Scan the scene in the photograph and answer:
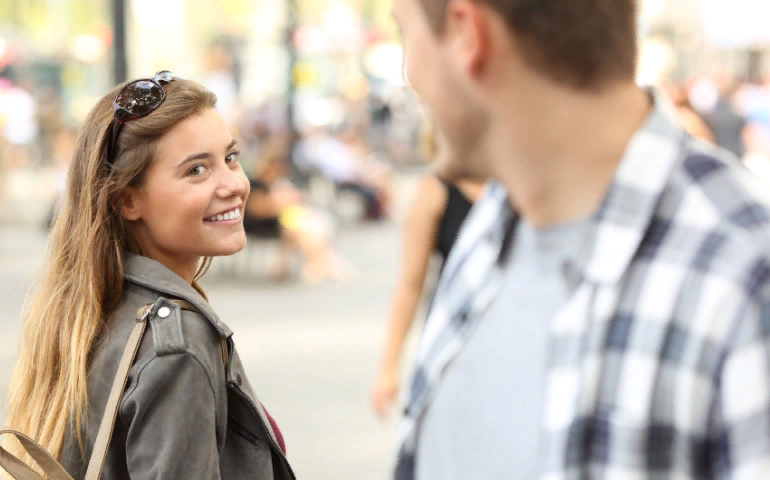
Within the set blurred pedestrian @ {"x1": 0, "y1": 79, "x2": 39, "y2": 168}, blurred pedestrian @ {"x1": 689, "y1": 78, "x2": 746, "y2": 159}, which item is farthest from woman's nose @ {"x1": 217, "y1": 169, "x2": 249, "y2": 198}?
blurred pedestrian @ {"x1": 0, "y1": 79, "x2": 39, "y2": 168}

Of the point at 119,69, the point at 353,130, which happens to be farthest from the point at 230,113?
the point at 119,69

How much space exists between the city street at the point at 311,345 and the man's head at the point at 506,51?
1.23 m

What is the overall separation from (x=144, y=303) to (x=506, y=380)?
76 centimetres

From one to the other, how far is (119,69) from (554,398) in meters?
7.44

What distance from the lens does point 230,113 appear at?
679 inches

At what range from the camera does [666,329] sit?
1.11m

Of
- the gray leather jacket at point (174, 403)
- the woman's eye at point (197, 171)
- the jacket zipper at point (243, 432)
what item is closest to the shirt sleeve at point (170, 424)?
the gray leather jacket at point (174, 403)

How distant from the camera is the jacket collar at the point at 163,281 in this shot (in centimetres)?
180

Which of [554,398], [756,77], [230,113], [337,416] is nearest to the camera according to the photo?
[554,398]

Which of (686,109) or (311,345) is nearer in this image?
(311,345)

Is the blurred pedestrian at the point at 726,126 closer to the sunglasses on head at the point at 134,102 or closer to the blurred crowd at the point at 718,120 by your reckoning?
the blurred crowd at the point at 718,120

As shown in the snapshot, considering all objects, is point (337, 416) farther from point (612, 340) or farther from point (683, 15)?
point (683, 15)

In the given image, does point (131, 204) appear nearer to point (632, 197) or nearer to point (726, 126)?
point (632, 197)

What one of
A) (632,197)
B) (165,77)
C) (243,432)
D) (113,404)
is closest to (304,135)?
(165,77)
